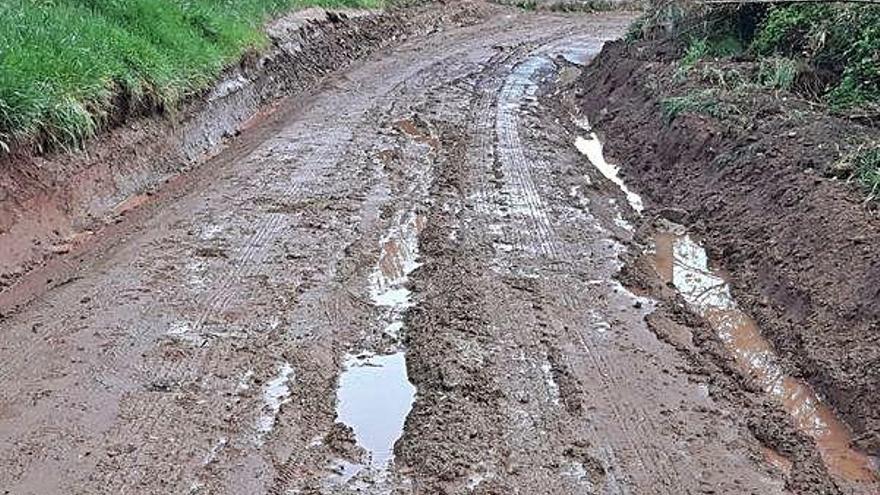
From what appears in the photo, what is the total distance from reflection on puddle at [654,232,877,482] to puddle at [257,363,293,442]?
281 cm

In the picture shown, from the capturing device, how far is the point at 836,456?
509cm

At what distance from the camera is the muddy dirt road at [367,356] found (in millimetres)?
4629

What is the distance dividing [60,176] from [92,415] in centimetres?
331

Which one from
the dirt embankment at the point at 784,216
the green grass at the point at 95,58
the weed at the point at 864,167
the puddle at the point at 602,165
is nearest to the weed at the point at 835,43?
the dirt embankment at the point at 784,216

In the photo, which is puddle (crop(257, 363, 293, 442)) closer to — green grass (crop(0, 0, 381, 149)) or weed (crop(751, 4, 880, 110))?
green grass (crop(0, 0, 381, 149))

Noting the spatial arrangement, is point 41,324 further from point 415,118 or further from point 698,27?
point 698,27

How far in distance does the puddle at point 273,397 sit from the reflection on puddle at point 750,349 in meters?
2.81

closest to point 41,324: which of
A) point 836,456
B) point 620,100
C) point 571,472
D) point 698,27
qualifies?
point 571,472

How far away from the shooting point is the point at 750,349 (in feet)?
20.5

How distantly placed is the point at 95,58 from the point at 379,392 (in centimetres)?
487

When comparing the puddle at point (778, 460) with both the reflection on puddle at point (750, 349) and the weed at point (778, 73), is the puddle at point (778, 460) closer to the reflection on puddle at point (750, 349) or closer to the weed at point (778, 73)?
the reflection on puddle at point (750, 349)

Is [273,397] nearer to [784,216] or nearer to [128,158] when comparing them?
[128,158]

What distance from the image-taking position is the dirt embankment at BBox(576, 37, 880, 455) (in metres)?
5.83

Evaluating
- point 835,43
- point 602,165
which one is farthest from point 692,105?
point 835,43
